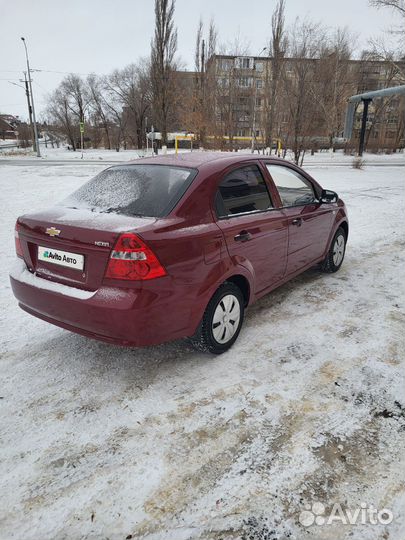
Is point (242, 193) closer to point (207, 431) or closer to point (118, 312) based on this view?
point (118, 312)

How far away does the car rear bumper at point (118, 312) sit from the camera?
2416 mm

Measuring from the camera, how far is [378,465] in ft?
6.75

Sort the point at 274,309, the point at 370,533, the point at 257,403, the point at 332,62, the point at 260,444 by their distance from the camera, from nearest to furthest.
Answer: the point at 370,533 → the point at 260,444 → the point at 257,403 → the point at 274,309 → the point at 332,62

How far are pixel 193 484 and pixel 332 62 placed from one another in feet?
137

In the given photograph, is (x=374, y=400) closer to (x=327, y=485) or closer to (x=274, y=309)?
(x=327, y=485)

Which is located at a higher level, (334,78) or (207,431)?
(334,78)

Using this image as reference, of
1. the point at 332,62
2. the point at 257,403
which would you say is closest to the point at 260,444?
the point at 257,403

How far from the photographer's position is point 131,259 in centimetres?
238

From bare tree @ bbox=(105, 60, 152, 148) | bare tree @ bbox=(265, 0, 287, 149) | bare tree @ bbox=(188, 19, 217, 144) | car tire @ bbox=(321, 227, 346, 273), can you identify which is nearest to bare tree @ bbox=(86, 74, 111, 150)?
bare tree @ bbox=(105, 60, 152, 148)

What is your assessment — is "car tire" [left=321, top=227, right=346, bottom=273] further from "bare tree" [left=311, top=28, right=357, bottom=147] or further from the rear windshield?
"bare tree" [left=311, top=28, right=357, bottom=147]

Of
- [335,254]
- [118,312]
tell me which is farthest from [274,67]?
[118,312]

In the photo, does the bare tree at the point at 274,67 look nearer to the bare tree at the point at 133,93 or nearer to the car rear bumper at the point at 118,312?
the car rear bumper at the point at 118,312

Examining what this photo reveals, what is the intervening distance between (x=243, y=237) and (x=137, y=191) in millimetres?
919
